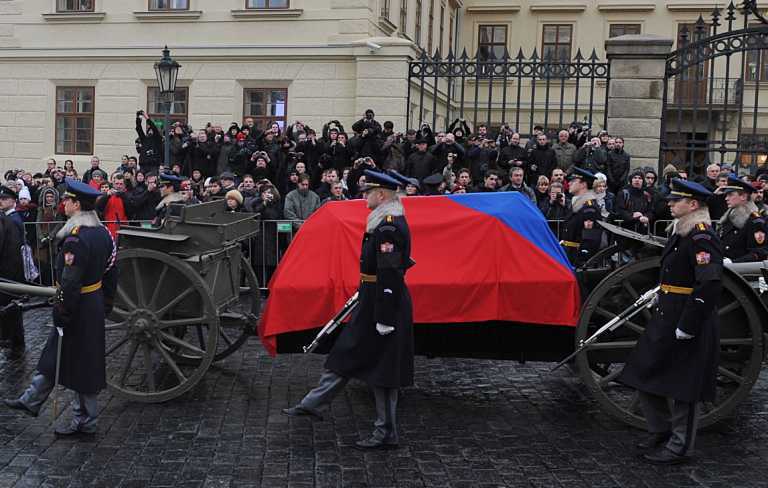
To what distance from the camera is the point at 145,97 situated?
74.7 feet

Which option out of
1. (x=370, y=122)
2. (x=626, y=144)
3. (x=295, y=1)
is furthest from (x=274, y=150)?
(x=295, y=1)

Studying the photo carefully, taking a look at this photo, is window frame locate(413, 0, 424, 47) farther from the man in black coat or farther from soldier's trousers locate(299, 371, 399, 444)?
soldier's trousers locate(299, 371, 399, 444)

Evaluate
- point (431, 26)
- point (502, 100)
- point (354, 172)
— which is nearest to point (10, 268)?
point (354, 172)

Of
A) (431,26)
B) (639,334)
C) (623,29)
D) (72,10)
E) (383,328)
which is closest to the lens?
(383,328)

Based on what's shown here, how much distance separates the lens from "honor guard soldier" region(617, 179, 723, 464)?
5.86 m

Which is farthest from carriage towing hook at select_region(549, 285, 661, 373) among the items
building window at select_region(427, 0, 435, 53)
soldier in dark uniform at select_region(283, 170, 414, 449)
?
building window at select_region(427, 0, 435, 53)

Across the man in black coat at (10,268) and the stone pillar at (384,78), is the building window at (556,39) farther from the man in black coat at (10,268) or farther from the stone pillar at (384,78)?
the man in black coat at (10,268)

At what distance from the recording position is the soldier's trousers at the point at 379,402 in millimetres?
6227

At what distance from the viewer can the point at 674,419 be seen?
6059 millimetres

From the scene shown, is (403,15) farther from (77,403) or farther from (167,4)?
(77,403)

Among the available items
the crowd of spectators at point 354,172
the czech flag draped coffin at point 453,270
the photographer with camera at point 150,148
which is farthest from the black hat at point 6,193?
the photographer with camera at point 150,148

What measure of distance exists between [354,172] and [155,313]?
7.06 m

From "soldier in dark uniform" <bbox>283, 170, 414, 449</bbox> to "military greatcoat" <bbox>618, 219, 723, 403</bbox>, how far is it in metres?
1.52

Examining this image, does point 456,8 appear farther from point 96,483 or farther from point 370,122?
point 96,483
